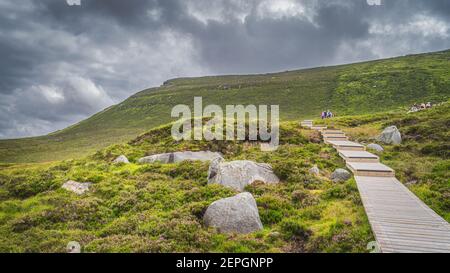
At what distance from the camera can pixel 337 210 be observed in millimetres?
13633

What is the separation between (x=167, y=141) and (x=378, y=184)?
21.5 m

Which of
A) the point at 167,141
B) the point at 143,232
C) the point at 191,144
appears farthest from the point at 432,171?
the point at 167,141

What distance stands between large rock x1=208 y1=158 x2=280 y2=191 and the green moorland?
0.60 m

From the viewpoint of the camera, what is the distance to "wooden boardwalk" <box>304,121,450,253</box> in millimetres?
9406

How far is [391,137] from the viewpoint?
29656 mm

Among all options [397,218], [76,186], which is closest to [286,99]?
[76,186]

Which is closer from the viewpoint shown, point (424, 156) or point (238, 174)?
point (238, 174)

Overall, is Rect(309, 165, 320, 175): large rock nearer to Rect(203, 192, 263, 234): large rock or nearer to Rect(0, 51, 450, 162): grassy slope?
Rect(203, 192, 263, 234): large rock

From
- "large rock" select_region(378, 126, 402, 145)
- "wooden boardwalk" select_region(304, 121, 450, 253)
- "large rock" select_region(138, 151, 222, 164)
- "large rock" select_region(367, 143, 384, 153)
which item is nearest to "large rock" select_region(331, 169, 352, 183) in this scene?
"wooden boardwalk" select_region(304, 121, 450, 253)

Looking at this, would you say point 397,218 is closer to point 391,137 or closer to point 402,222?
point 402,222

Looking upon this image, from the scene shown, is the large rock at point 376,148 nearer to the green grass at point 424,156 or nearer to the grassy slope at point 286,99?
the green grass at point 424,156

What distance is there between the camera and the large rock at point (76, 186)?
18500 mm

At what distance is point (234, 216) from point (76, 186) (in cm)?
1145

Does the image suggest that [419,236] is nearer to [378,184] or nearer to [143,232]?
[378,184]
